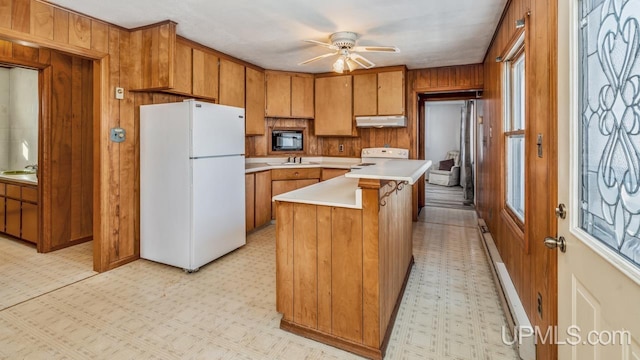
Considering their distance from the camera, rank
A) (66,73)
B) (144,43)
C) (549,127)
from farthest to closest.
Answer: (66,73)
(144,43)
(549,127)

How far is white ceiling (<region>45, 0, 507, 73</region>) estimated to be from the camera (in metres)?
2.62

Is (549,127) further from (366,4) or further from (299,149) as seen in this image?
(299,149)

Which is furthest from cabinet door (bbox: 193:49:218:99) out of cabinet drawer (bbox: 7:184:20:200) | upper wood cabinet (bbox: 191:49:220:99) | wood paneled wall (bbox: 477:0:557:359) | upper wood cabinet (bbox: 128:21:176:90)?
wood paneled wall (bbox: 477:0:557:359)

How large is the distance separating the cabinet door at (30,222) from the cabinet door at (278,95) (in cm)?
311

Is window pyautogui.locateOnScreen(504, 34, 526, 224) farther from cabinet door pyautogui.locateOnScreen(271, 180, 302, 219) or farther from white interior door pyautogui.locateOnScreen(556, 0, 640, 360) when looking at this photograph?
cabinet door pyautogui.locateOnScreen(271, 180, 302, 219)

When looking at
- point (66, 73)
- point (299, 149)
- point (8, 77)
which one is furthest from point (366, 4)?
point (8, 77)

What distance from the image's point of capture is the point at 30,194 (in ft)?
12.1

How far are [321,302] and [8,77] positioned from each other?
17.5ft

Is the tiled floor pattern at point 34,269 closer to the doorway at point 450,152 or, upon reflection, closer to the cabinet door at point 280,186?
the cabinet door at point 280,186

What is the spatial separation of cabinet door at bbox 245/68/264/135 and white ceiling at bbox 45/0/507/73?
2.20ft

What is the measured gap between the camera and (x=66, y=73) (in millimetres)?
3625

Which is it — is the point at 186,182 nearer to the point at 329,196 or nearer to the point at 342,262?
the point at 329,196

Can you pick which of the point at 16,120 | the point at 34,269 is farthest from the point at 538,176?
the point at 16,120

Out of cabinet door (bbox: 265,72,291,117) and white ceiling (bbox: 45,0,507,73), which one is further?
cabinet door (bbox: 265,72,291,117)
